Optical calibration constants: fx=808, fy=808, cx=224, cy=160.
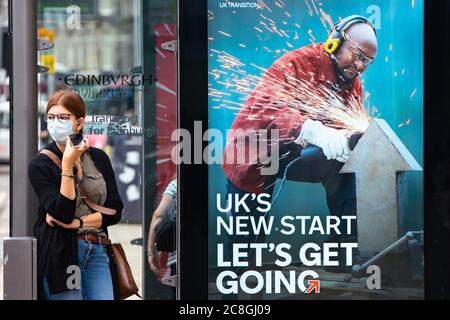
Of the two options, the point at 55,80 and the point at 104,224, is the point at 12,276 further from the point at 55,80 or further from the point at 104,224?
the point at 55,80

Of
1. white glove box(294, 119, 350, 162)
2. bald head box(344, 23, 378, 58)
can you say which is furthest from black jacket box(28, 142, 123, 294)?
bald head box(344, 23, 378, 58)

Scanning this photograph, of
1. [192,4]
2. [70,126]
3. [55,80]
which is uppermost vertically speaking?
[192,4]

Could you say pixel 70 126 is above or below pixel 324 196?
above

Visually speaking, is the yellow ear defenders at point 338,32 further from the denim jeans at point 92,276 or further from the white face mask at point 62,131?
the denim jeans at point 92,276

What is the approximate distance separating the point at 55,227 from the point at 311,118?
1.39 m

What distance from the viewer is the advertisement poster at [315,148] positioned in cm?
399

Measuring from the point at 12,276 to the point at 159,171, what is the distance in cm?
97

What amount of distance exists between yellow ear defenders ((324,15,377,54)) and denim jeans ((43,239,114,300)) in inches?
60.0

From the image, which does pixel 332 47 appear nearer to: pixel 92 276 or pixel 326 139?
pixel 326 139

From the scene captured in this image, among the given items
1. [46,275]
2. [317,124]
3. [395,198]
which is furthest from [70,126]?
[395,198]

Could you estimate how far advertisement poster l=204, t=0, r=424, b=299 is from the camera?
3.99m

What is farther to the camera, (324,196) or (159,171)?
(159,171)

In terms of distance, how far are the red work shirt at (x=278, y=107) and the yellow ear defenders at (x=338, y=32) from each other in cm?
4
